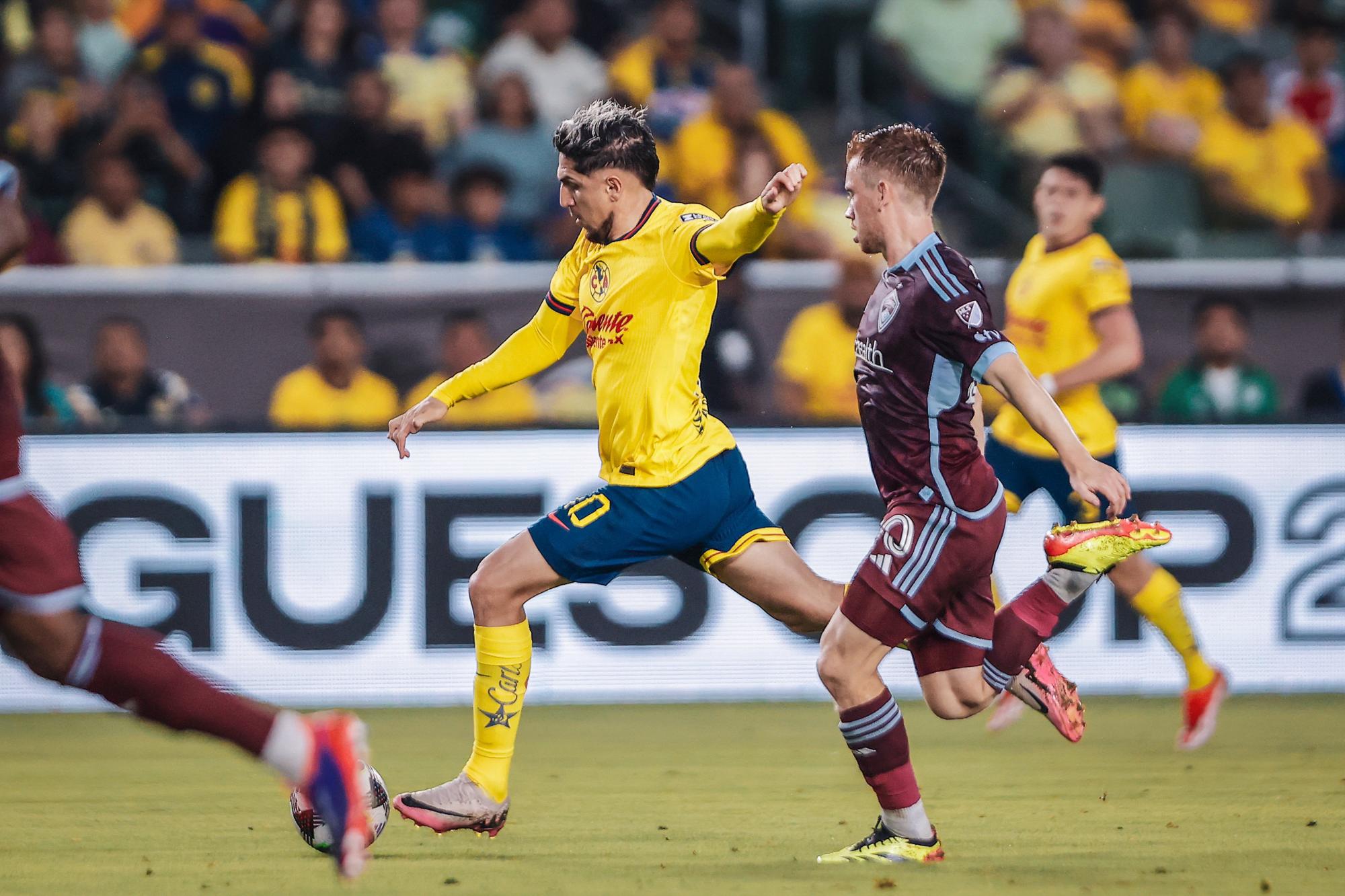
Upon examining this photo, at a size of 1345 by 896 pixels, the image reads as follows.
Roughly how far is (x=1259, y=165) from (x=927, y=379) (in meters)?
8.34

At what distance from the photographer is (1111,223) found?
11.3 meters

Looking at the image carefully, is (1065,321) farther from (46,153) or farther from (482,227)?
(46,153)

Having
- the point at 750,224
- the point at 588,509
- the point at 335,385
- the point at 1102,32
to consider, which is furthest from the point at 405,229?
the point at 750,224

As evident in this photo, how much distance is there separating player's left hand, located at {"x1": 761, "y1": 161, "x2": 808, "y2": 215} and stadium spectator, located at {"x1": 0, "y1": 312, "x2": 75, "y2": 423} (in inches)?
215

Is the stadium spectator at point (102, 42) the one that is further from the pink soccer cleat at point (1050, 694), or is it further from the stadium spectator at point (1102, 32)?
the pink soccer cleat at point (1050, 694)

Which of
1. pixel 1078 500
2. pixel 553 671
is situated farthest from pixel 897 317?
pixel 553 671

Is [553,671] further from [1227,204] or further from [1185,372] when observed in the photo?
[1227,204]

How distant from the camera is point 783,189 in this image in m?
4.58

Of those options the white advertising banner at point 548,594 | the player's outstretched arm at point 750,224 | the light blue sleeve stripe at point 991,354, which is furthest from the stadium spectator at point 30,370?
the light blue sleeve stripe at point 991,354

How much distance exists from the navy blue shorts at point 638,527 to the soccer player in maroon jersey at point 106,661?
1222 mm

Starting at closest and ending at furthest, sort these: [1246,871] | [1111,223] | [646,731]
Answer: [1246,871] → [646,731] → [1111,223]

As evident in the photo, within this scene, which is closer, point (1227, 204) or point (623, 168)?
point (623, 168)

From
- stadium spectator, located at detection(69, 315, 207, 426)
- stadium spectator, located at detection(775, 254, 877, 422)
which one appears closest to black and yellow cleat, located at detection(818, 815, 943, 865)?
stadium spectator, located at detection(775, 254, 877, 422)

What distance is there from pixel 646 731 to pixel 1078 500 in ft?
7.11
